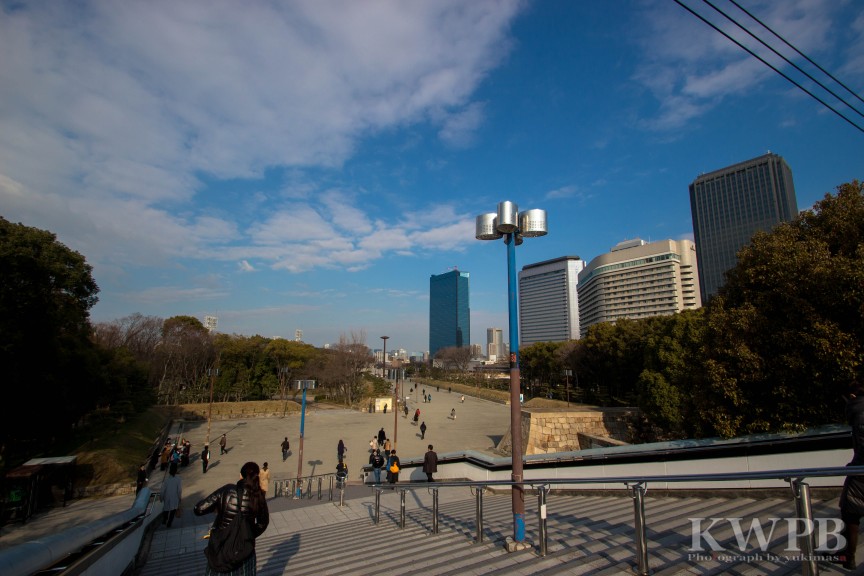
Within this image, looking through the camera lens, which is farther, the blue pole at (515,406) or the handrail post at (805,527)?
the blue pole at (515,406)

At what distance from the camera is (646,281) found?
360 feet

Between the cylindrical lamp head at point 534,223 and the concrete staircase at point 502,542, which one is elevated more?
the cylindrical lamp head at point 534,223

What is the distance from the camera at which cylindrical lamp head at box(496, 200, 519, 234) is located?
253 inches

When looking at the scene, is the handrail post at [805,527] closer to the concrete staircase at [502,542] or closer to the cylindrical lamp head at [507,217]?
the concrete staircase at [502,542]

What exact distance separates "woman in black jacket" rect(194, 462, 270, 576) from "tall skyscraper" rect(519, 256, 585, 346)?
6111 inches

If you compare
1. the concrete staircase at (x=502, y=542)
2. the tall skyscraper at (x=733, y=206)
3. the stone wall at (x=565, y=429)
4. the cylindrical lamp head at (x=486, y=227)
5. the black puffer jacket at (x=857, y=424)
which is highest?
the tall skyscraper at (x=733, y=206)

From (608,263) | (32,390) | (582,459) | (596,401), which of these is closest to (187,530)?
(582,459)

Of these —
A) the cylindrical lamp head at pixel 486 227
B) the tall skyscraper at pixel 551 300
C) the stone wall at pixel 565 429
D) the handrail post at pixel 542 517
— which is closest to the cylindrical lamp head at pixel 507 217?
the cylindrical lamp head at pixel 486 227

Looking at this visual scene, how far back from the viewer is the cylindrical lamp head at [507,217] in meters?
6.43

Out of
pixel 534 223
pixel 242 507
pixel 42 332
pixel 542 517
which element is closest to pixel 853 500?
pixel 542 517

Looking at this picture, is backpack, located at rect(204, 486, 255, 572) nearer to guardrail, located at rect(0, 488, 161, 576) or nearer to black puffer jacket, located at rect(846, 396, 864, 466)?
guardrail, located at rect(0, 488, 161, 576)

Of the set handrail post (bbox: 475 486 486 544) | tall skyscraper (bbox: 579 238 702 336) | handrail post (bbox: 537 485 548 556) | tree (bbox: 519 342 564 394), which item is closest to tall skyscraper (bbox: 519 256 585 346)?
tall skyscraper (bbox: 579 238 702 336)

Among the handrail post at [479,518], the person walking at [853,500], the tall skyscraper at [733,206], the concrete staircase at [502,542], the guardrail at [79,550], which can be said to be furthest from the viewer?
the tall skyscraper at [733,206]

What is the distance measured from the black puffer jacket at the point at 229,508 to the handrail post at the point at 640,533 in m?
2.98
